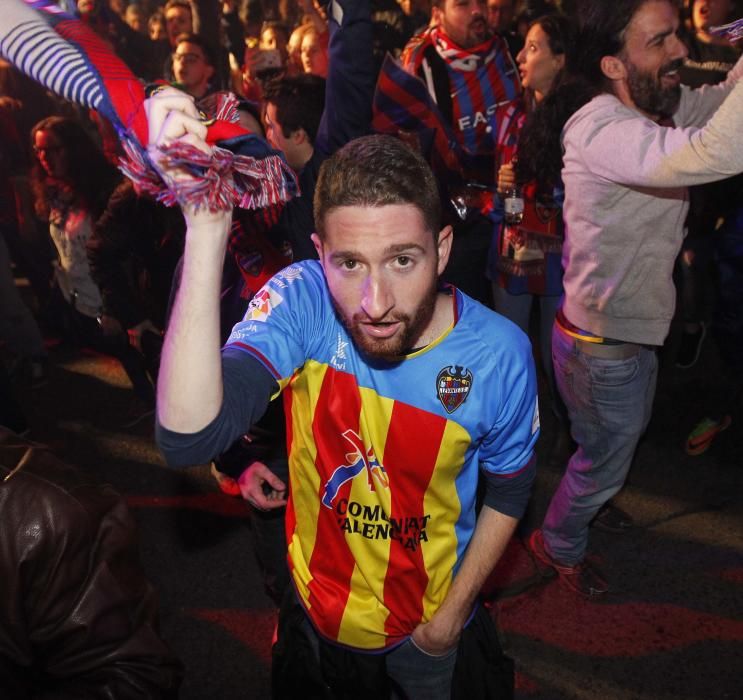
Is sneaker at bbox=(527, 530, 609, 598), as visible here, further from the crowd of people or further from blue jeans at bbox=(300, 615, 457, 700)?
blue jeans at bbox=(300, 615, 457, 700)

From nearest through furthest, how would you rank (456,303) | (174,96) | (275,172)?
(174,96) → (275,172) → (456,303)

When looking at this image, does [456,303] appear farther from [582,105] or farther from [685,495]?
[685,495]

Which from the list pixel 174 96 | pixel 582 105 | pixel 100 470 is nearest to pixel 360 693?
pixel 174 96

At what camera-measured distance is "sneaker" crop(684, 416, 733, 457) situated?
4.12 meters

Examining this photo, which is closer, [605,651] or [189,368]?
[189,368]

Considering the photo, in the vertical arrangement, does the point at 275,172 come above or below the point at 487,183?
above

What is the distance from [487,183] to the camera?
460cm

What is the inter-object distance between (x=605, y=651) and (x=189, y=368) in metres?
2.52

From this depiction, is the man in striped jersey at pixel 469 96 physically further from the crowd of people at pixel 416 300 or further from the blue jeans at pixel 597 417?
the blue jeans at pixel 597 417

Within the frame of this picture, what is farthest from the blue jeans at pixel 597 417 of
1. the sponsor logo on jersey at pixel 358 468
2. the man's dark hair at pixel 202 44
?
the man's dark hair at pixel 202 44

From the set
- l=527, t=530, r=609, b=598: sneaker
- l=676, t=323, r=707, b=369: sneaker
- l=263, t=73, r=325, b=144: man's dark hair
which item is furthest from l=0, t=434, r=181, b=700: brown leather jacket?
l=676, t=323, r=707, b=369: sneaker

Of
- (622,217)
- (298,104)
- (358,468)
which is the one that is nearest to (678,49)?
(622,217)

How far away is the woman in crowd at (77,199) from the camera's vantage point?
460 cm

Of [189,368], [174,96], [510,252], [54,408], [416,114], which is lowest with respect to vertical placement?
[54,408]
